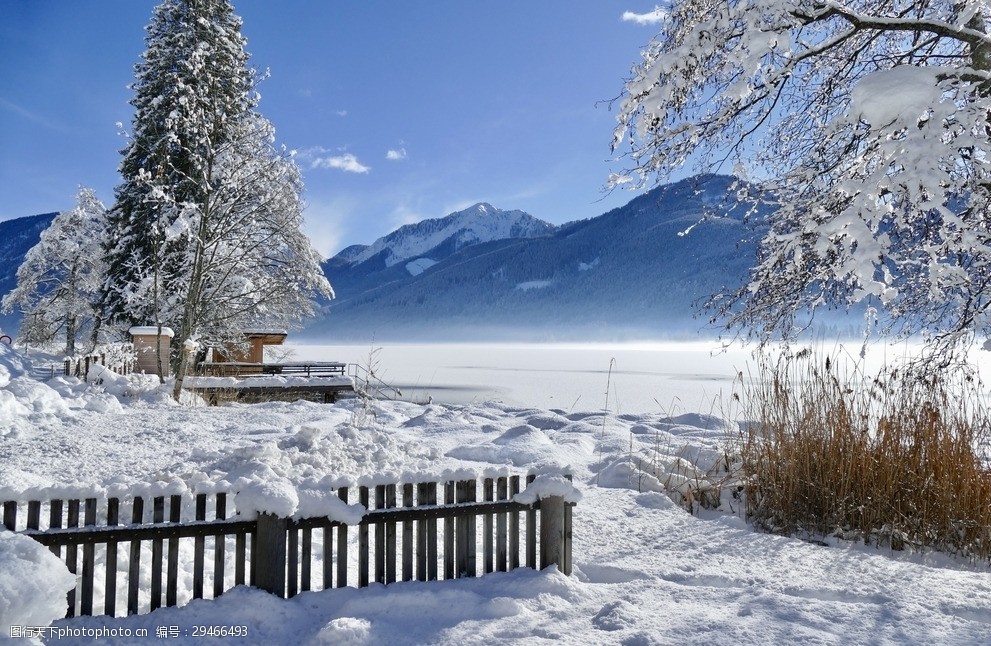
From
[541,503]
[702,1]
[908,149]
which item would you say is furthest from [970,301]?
[541,503]

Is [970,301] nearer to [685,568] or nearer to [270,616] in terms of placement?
[685,568]

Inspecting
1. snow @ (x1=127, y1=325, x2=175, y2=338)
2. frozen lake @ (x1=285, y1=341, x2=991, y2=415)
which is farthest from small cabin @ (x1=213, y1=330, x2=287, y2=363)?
snow @ (x1=127, y1=325, x2=175, y2=338)

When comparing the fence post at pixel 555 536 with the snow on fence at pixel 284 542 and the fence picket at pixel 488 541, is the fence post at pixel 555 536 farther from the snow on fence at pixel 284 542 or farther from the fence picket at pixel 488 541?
the fence picket at pixel 488 541

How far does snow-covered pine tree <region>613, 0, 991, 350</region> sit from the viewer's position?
3.49m

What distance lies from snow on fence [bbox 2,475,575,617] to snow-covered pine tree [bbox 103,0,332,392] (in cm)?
1312

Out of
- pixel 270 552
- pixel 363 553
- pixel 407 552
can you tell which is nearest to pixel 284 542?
pixel 270 552

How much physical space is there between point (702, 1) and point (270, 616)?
18.3 ft

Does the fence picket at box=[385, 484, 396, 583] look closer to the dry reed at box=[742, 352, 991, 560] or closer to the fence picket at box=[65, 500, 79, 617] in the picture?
the fence picket at box=[65, 500, 79, 617]

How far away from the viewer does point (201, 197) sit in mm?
17328

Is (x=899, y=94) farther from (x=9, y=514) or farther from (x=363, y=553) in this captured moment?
(x=9, y=514)

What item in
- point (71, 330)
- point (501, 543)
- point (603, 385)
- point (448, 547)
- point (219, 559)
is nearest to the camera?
point (219, 559)

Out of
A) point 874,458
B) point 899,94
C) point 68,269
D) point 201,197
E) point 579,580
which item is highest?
point 201,197

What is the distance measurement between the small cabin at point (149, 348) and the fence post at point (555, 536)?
13494 millimetres

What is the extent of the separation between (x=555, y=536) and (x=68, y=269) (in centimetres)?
3516
